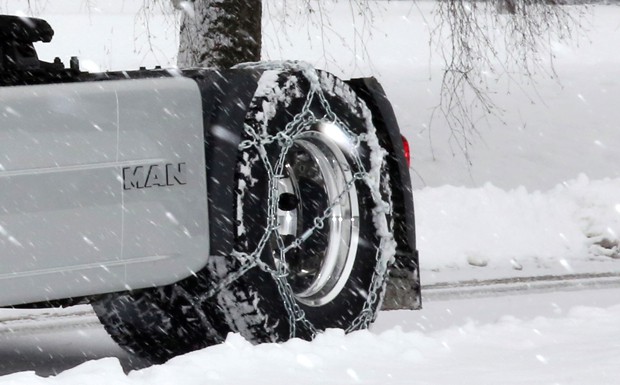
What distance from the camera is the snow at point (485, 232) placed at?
5238mm

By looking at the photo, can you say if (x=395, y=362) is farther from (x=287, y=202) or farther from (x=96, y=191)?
(x=96, y=191)

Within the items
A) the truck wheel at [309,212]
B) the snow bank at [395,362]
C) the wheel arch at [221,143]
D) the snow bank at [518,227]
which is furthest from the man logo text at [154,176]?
the snow bank at [518,227]

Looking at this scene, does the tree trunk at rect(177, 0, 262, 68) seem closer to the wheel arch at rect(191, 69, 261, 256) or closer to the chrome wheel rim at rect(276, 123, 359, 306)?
the chrome wheel rim at rect(276, 123, 359, 306)

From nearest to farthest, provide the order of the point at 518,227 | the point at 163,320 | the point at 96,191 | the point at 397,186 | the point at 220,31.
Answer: the point at 96,191 < the point at 163,320 < the point at 397,186 < the point at 220,31 < the point at 518,227

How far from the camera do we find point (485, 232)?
12109mm

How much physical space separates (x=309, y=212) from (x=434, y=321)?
1.87 m

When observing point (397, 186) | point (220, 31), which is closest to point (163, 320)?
point (397, 186)

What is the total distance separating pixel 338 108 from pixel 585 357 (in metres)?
1.51

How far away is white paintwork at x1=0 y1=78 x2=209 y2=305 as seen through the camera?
16.4ft

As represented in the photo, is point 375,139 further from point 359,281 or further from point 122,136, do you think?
point 122,136

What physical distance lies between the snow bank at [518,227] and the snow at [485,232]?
19mm

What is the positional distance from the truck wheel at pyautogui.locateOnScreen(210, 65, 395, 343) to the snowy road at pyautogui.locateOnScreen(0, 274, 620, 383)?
26 cm

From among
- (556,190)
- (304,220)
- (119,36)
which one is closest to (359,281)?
(304,220)

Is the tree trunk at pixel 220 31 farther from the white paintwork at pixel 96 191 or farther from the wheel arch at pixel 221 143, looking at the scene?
the white paintwork at pixel 96 191
